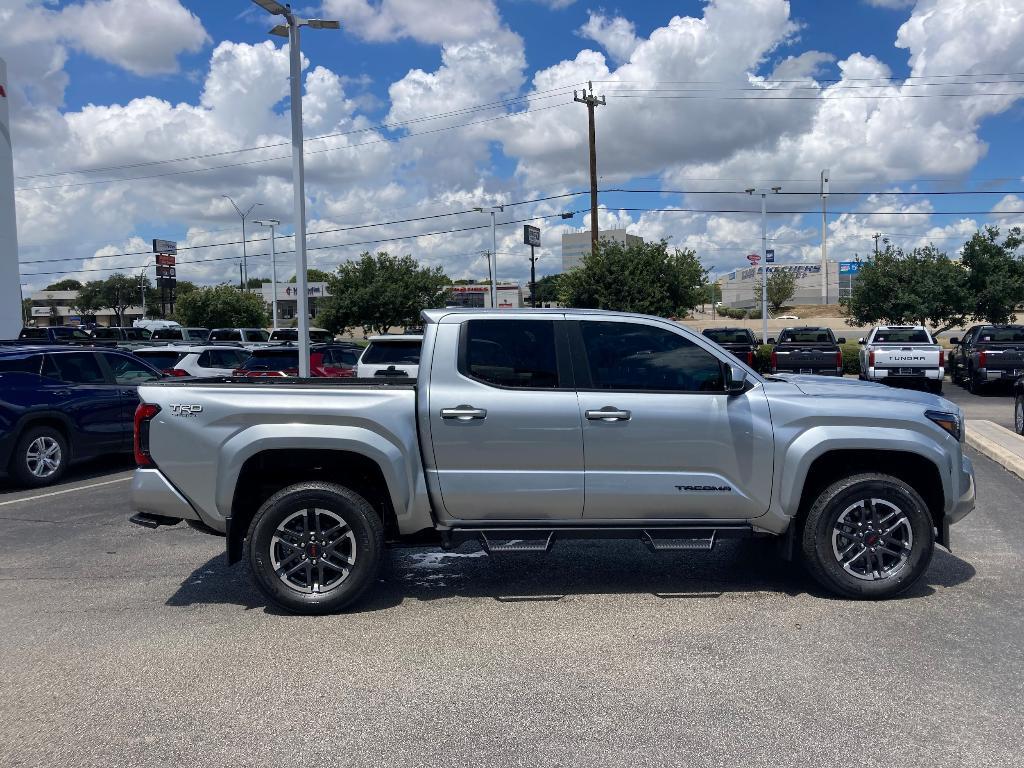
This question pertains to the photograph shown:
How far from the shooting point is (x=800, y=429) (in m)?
5.37

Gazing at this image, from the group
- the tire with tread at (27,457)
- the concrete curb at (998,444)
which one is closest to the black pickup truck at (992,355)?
the concrete curb at (998,444)

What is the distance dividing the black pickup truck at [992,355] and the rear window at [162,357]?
17759 mm

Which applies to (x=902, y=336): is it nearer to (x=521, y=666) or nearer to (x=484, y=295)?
(x=521, y=666)

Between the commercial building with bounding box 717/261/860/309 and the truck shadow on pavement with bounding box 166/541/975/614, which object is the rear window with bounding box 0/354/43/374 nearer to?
the truck shadow on pavement with bounding box 166/541/975/614

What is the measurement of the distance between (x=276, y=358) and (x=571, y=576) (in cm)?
1205

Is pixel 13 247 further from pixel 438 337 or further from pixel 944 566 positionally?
pixel 944 566

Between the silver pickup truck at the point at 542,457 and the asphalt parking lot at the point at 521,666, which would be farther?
the silver pickup truck at the point at 542,457

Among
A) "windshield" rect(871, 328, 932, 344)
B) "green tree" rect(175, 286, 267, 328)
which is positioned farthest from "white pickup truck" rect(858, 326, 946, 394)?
"green tree" rect(175, 286, 267, 328)

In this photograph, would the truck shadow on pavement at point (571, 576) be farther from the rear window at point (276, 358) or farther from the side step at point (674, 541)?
the rear window at point (276, 358)

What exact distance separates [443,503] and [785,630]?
2195 mm

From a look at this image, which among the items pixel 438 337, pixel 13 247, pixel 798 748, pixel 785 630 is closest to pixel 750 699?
pixel 798 748

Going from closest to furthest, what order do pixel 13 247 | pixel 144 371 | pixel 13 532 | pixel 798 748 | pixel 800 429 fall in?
pixel 798 748, pixel 800 429, pixel 13 532, pixel 144 371, pixel 13 247

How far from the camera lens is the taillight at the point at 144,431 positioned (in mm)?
5320

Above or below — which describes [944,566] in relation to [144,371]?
below
